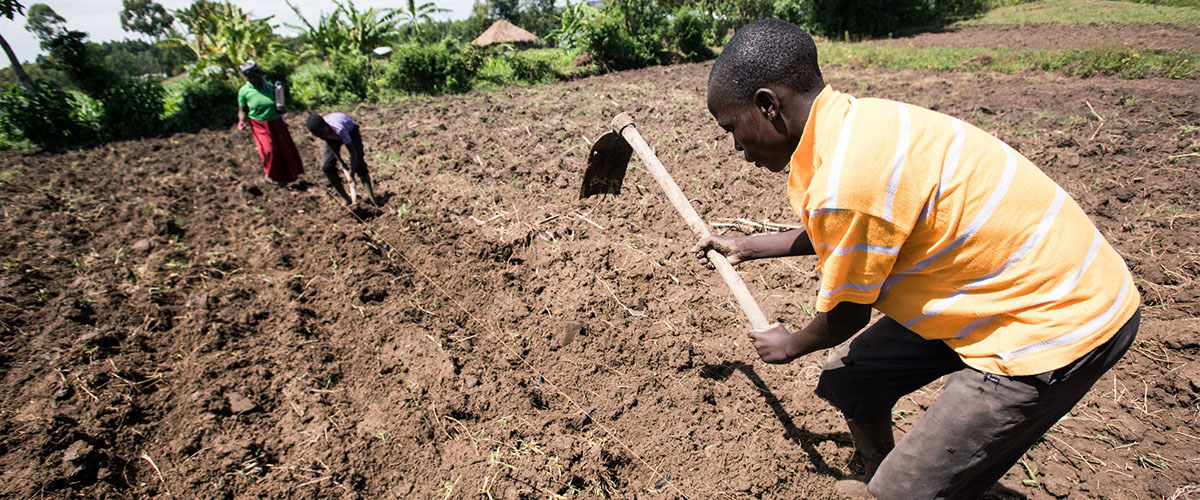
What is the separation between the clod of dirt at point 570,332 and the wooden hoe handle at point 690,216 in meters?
1.19

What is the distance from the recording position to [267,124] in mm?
5766

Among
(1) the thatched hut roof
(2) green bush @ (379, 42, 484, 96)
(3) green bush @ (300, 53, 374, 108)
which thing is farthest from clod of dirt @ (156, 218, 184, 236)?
(1) the thatched hut roof

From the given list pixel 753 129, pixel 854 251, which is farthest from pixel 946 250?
pixel 753 129

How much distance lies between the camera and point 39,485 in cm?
262

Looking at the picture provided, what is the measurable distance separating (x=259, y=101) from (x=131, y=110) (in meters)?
7.53

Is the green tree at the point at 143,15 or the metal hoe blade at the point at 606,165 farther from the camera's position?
the green tree at the point at 143,15

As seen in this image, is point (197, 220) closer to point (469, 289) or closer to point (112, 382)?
point (112, 382)

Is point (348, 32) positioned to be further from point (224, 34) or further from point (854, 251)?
point (854, 251)

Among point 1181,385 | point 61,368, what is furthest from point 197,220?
point 1181,385

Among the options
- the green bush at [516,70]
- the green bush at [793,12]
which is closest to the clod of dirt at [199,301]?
the green bush at [516,70]

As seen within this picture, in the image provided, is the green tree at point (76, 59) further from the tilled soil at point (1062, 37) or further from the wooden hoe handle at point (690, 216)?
the tilled soil at point (1062, 37)

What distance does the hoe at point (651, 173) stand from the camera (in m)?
2.22

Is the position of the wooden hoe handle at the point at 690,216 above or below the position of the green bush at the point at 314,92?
below

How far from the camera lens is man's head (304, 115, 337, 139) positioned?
488 cm
